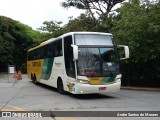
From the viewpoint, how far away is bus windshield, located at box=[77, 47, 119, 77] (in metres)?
15.6

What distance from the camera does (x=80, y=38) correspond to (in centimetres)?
1634

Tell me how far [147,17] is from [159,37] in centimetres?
161

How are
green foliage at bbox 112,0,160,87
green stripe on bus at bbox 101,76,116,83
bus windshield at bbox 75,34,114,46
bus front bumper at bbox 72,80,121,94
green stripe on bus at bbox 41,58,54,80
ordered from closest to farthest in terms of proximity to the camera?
bus front bumper at bbox 72,80,121,94 < green stripe on bus at bbox 101,76,116,83 < bus windshield at bbox 75,34,114,46 < green stripe on bus at bbox 41,58,54,80 < green foliage at bbox 112,0,160,87

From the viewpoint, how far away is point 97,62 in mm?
15812

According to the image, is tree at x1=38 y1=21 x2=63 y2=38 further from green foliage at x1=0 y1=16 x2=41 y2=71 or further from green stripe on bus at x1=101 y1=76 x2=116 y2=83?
green stripe on bus at x1=101 y1=76 x2=116 y2=83

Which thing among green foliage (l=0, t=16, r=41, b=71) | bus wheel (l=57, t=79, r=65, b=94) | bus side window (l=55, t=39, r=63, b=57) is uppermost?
green foliage (l=0, t=16, r=41, b=71)

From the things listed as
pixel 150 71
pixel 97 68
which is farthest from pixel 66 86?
pixel 150 71

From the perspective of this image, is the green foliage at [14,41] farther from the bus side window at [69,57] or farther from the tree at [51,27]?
the bus side window at [69,57]

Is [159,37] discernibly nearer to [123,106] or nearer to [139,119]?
[123,106]

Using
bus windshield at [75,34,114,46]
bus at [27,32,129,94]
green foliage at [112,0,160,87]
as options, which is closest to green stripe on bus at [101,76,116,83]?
bus at [27,32,129,94]

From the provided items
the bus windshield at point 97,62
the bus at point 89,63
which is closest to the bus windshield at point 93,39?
the bus at point 89,63

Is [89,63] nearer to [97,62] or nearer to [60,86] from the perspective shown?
[97,62]

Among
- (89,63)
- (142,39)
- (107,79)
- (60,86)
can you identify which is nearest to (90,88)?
(107,79)

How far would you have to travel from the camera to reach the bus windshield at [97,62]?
51.3ft
